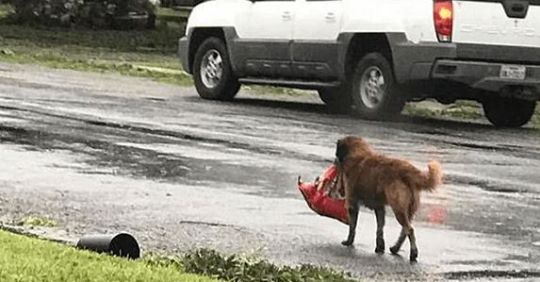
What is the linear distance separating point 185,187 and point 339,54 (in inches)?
276

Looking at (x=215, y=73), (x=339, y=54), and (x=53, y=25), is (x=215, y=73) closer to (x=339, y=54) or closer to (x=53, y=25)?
(x=339, y=54)

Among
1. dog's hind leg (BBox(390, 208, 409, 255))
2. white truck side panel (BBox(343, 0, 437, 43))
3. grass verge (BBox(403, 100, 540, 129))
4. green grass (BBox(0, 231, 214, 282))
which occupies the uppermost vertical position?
green grass (BBox(0, 231, 214, 282))

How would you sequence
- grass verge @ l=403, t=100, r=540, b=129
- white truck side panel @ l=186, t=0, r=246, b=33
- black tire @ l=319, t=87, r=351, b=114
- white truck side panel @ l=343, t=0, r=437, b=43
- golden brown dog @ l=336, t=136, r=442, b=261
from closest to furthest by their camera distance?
golden brown dog @ l=336, t=136, r=442, b=261 < white truck side panel @ l=343, t=0, r=437, b=43 < black tire @ l=319, t=87, r=351, b=114 < grass verge @ l=403, t=100, r=540, b=129 < white truck side panel @ l=186, t=0, r=246, b=33

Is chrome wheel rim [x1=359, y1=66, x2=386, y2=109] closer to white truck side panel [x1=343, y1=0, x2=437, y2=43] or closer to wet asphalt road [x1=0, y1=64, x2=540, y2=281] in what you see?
wet asphalt road [x1=0, y1=64, x2=540, y2=281]

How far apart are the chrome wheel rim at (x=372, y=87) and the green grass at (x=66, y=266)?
942cm

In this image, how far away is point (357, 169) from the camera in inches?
286

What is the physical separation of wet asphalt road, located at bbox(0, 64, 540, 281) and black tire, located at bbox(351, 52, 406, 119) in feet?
0.85

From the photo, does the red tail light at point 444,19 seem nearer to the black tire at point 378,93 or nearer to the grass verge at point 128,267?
the black tire at point 378,93

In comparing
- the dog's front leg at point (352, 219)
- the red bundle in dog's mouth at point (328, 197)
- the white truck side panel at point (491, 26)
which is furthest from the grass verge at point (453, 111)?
the dog's front leg at point (352, 219)

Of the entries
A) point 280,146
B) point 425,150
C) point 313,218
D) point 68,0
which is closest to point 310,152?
point 280,146

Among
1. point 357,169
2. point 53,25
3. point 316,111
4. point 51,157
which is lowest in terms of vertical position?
point 53,25

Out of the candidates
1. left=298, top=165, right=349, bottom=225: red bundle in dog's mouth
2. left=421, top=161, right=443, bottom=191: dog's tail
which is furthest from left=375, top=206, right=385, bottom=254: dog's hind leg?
left=421, top=161, right=443, bottom=191: dog's tail

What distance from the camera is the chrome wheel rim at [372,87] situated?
51.0 feet

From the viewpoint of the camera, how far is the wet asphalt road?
730cm
